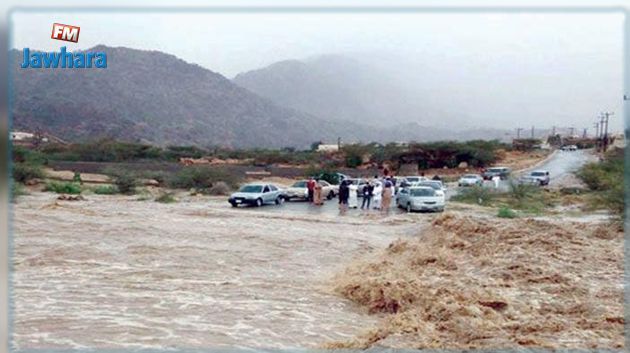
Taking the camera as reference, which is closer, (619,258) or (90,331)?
(90,331)

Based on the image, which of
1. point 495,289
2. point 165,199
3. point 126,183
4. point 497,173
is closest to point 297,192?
point 165,199

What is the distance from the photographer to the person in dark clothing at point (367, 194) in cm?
1803

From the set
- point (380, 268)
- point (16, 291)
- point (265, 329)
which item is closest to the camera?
point (265, 329)

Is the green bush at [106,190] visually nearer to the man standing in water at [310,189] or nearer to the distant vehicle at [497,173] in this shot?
the man standing in water at [310,189]

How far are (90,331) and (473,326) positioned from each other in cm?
309

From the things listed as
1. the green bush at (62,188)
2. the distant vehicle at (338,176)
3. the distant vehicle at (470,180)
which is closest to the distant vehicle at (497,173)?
the distant vehicle at (470,180)

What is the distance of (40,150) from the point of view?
20016mm

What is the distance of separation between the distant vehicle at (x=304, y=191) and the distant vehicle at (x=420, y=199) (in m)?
2.27

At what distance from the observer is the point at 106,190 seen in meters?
21.4

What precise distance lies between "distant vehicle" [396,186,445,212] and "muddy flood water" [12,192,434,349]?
1706mm

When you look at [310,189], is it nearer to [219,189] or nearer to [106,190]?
[219,189]

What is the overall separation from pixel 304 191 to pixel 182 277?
464 inches

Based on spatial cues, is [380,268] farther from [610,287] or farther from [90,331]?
[90,331]

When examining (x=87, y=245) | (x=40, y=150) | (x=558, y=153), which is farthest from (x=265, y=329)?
(x=558, y=153)
